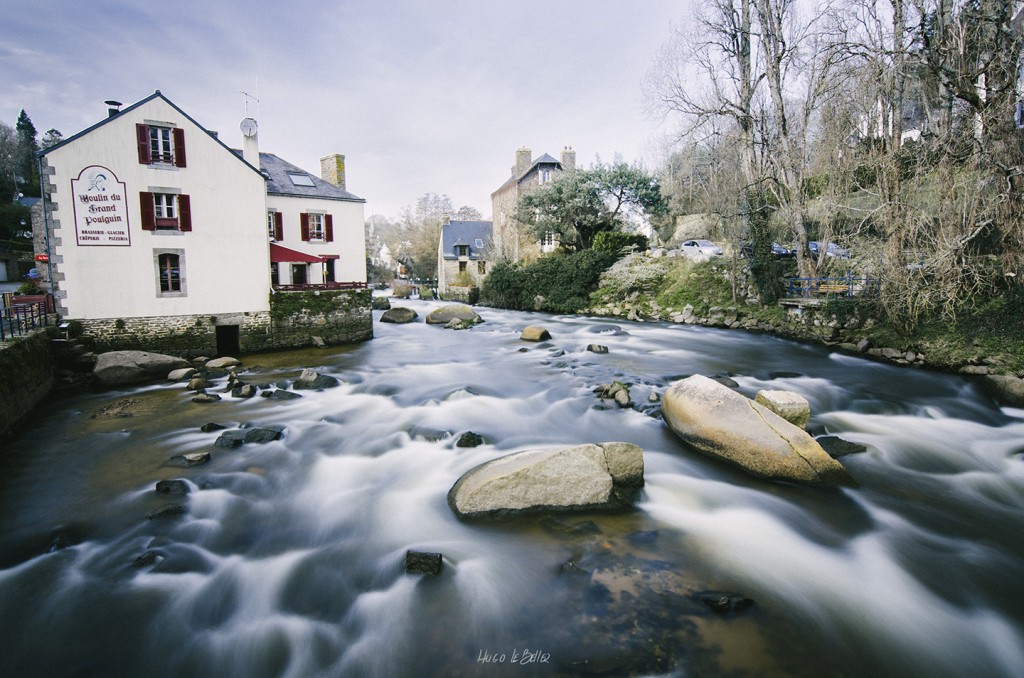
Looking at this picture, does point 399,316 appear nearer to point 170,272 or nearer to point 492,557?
point 170,272

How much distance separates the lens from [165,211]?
15.2 metres

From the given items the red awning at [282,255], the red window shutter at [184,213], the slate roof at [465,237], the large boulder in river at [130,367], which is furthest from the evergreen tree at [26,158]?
the large boulder in river at [130,367]

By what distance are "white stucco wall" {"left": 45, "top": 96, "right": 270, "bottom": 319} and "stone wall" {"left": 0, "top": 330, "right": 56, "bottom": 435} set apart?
2657 mm

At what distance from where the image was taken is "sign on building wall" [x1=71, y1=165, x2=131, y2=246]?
14.0 metres

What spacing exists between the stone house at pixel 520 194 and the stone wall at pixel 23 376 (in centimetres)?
2775

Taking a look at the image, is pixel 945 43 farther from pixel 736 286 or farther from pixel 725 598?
pixel 725 598

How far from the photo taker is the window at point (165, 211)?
48.6 ft

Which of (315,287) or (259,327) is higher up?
(315,287)

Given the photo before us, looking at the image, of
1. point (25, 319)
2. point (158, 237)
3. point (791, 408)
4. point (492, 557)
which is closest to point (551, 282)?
point (158, 237)

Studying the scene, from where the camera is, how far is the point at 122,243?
1452 centimetres

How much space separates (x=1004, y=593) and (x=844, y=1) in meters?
15.7

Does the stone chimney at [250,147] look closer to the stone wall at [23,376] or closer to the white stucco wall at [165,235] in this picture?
the white stucco wall at [165,235]

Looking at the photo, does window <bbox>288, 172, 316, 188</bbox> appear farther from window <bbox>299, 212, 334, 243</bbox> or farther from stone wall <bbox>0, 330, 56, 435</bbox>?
stone wall <bbox>0, 330, 56, 435</bbox>

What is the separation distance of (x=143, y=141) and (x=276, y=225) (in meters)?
7.73
